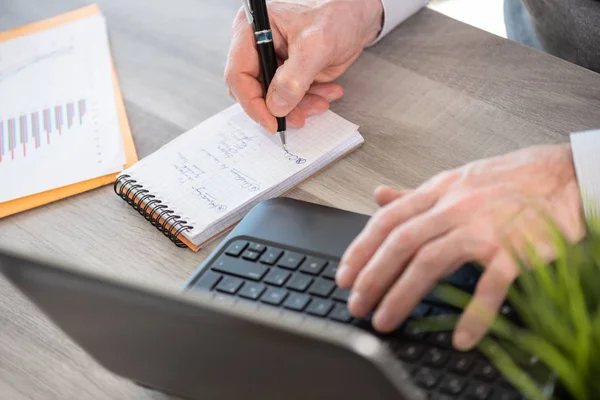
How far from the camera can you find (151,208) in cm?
90

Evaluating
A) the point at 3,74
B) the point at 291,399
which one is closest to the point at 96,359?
the point at 291,399

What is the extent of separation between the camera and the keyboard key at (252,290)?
2.41 ft

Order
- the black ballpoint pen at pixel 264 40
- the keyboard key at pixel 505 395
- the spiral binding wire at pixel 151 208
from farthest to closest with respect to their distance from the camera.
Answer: the black ballpoint pen at pixel 264 40 → the spiral binding wire at pixel 151 208 → the keyboard key at pixel 505 395

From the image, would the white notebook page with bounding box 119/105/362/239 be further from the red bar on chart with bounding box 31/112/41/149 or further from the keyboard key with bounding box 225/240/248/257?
the red bar on chart with bounding box 31/112/41/149

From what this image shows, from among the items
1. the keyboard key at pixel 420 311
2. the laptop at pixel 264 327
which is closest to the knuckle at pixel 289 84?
the laptop at pixel 264 327

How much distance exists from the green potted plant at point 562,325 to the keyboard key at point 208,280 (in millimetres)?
300

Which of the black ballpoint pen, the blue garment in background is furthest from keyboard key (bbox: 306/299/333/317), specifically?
the blue garment in background

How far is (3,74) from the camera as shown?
120 centimetres

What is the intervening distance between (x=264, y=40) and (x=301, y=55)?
0.17 ft

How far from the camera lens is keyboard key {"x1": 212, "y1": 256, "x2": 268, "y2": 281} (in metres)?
0.76

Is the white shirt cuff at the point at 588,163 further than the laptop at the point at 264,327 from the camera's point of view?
Yes

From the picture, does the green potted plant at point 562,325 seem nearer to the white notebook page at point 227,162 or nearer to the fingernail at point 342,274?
the fingernail at point 342,274

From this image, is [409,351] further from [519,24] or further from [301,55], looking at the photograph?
[519,24]

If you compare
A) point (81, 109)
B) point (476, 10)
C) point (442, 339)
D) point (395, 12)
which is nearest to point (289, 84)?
point (395, 12)
